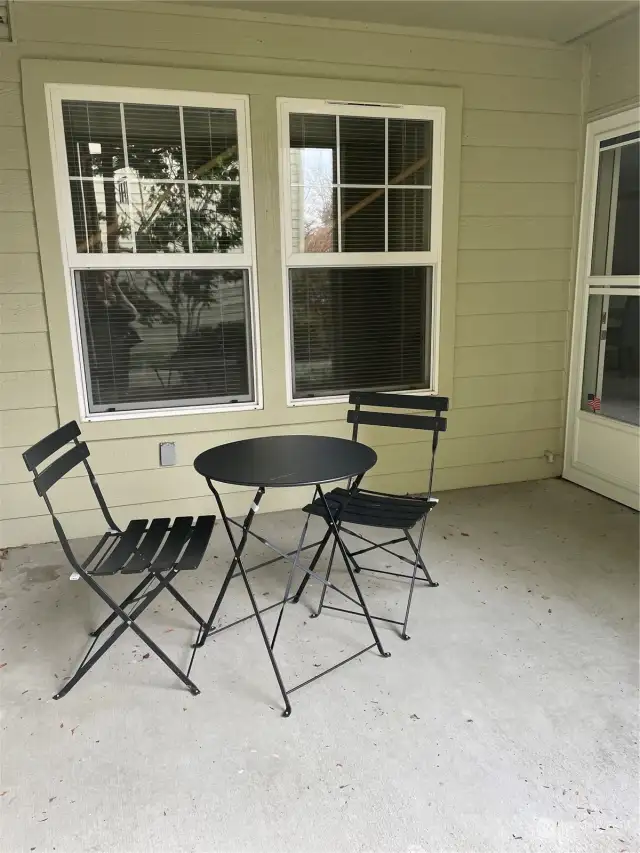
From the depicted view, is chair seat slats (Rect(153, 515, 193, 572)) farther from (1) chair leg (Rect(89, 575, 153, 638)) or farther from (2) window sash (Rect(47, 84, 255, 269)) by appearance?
(2) window sash (Rect(47, 84, 255, 269))

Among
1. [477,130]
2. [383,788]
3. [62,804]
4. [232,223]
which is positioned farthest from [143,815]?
[477,130]

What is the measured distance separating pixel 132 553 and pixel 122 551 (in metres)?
0.04

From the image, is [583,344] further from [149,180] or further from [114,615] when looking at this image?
[114,615]

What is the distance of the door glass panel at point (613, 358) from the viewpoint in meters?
3.80

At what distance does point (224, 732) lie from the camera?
195cm

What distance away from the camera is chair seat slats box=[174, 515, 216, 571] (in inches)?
83.4

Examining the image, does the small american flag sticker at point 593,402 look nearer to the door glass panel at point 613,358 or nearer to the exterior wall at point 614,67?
the door glass panel at point 613,358

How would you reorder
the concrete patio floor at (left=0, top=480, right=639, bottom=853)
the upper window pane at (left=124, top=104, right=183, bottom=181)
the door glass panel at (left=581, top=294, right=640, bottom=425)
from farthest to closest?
the door glass panel at (left=581, top=294, right=640, bottom=425), the upper window pane at (left=124, top=104, right=183, bottom=181), the concrete patio floor at (left=0, top=480, right=639, bottom=853)

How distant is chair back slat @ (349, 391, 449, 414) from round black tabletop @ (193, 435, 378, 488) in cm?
52

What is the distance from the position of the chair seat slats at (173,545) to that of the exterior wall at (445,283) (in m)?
1.14

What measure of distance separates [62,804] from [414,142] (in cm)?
→ 361

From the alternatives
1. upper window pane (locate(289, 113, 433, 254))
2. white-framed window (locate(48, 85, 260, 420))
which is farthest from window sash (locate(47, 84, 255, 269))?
upper window pane (locate(289, 113, 433, 254))

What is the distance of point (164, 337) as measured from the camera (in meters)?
3.43

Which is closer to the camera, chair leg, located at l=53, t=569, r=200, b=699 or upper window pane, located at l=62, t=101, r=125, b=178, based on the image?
chair leg, located at l=53, t=569, r=200, b=699
